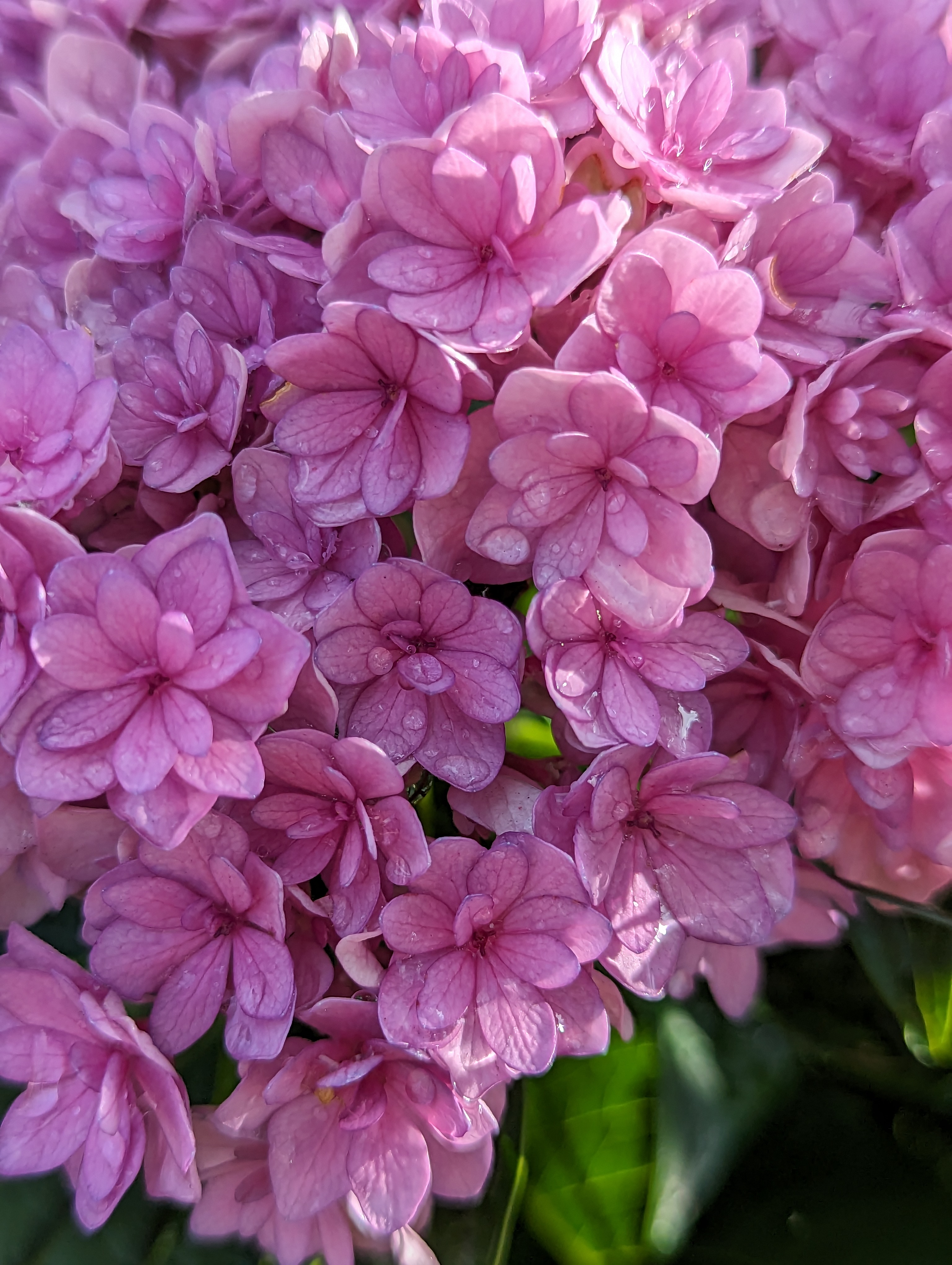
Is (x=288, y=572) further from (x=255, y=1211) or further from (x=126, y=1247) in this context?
(x=126, y=1247)

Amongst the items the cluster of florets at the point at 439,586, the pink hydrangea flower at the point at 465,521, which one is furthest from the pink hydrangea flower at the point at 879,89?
the pink hydrangea flower at the point at 465,521

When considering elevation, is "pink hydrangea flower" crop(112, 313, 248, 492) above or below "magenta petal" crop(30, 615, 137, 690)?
above

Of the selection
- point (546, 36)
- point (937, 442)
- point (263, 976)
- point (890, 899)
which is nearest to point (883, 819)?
point (890, 899)

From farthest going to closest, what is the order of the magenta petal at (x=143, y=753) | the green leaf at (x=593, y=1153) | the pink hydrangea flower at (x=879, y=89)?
the green leaf at (x=593, y=1153), the pink hydrangea flower at (x=879, y=89), the magenta petal at (x=143, y=753)

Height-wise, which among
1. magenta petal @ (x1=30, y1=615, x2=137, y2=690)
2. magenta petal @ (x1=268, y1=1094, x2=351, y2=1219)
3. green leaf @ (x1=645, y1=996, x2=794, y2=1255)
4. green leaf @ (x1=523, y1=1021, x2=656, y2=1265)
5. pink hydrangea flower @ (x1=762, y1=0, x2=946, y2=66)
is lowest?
green leaf @ (x1=523, y1=1021, x2=656, y2=1265)

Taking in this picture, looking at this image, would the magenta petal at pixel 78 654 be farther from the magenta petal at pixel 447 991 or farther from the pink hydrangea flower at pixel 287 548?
the magenta petal at pixel 447 991

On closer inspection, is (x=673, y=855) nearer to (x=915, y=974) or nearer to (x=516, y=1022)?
(x=516, y=1022)

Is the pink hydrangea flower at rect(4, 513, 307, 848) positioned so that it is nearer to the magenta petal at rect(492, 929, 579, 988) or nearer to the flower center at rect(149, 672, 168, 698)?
the flower center at rect(149, 672, 168, 698)

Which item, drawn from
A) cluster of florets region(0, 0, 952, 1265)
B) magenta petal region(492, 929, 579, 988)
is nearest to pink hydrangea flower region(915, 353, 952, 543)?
cluster of florets region(0, 0, 952, 1265)
